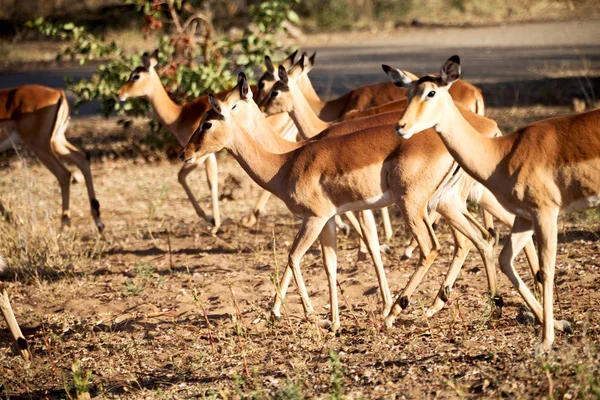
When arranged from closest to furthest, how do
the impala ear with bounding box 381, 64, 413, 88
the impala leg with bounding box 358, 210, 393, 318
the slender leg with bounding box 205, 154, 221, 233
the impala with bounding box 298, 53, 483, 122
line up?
the impala ear with bounding box 381, 64, 413, 88 → the impala leg with bounding box 358, 210, 393, 318 → the slender leg with bounding box 205, 154, 221, 233 → the impala with bounding box 298, 53, 483, 122

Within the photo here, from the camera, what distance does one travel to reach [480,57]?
18.3 m

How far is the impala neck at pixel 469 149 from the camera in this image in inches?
212

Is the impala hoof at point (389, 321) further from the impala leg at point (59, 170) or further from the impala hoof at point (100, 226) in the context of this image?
the impala leg at point (59, 170)

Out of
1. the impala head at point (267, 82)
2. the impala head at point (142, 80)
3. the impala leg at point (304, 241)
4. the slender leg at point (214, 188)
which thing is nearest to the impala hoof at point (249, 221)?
the slender leg at point (214, 188)

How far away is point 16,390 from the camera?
6.02 m

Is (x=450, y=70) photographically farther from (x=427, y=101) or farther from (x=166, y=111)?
(x=166, y=111)

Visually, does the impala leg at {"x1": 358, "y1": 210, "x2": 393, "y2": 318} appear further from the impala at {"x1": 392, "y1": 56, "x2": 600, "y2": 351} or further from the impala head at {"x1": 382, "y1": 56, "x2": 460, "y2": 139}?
the impala head at {"x1": 382, "y1": 56, "x2": 460, "y2": 139}

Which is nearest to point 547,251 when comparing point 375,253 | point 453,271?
point 453,271

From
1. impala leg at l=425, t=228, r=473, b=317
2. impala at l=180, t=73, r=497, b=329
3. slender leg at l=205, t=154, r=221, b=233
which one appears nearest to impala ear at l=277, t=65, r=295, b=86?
impala at l=180, t=73, r=497, b=329

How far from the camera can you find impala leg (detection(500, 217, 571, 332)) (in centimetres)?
550

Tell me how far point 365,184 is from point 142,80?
500 cm

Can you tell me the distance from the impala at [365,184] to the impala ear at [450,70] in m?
0.84

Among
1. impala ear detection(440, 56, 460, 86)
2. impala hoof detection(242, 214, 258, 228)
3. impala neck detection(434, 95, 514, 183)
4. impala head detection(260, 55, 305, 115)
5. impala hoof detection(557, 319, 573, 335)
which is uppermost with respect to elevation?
impala ear detection(440, 56, 460, 86)

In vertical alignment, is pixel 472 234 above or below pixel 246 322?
above
